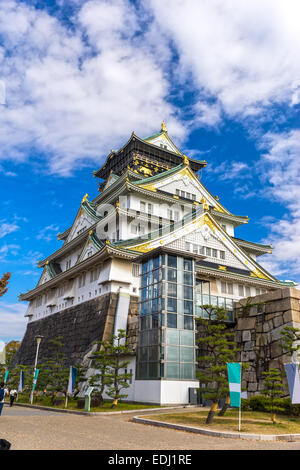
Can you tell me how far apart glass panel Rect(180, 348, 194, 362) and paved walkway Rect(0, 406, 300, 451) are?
24.8ft

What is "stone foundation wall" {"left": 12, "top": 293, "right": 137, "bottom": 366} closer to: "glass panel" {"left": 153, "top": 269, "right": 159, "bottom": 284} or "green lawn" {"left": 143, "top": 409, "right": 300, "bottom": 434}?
"glass panel" {"left": 153, "top": 269, "right": 159, "bottom": 284}

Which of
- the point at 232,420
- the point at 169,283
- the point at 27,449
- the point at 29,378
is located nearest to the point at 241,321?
the point at 169,283

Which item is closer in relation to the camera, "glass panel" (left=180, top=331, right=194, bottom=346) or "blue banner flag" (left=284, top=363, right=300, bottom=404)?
"blue banner flag" (left=284, top=363, right=300, bottom=404)

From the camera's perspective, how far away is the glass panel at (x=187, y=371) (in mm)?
20781

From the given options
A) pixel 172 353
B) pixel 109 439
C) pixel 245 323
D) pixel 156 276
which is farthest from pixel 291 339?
pixel 109 439

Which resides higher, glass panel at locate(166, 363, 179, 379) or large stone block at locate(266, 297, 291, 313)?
large stone block at locate(266, 297, 291, 313)

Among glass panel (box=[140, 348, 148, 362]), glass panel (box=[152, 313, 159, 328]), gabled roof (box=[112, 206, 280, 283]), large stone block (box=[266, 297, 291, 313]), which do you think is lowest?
glass panel (box=[140, 348, 148, 362])

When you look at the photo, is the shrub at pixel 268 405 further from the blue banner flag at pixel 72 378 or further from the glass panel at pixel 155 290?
the blue banner flag at pixel 72 378

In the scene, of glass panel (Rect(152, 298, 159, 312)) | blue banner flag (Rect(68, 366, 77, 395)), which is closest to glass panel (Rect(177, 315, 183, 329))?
glass panel (Rect(152, 298, 159, 312))

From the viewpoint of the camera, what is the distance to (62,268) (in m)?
43.3

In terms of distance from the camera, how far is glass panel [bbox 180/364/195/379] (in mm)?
20781

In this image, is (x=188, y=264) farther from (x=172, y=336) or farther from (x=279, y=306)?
(x=279, y=306)

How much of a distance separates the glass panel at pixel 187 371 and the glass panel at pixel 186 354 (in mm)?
319
